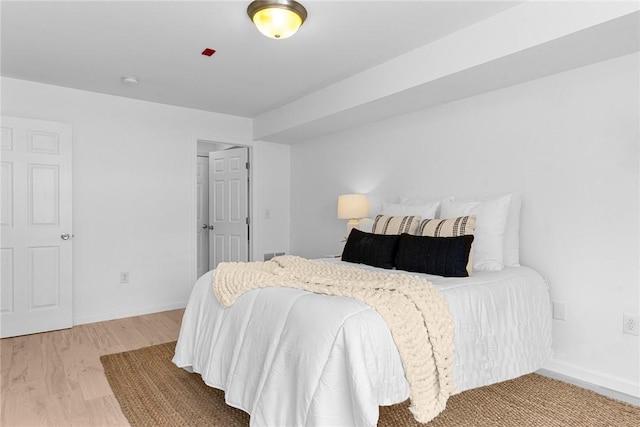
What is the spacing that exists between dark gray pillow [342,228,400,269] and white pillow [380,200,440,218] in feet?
1.24

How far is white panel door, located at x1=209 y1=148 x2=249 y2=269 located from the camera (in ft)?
17.2

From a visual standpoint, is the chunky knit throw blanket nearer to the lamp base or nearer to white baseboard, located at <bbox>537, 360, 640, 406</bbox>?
white baseboard, located at <bbox>537, 360, 640, 406</bbox>

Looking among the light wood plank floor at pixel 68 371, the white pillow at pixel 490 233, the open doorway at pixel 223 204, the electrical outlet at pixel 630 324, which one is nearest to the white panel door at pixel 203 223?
the open doorway at pixel 223 204

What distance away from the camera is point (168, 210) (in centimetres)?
454

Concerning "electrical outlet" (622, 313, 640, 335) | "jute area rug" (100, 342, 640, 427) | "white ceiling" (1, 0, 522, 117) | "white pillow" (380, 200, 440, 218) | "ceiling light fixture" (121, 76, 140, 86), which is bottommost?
"jute area rug" (100, 342, 640, 427)

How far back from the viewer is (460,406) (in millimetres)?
2242

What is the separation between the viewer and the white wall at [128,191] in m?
3.97

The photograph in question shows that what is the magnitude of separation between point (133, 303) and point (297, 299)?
10.2 feet

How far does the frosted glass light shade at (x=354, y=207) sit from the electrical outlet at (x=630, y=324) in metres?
2.21

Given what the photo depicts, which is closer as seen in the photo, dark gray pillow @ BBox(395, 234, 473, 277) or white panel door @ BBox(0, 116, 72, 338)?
dark gray pillow @ BBox(395, 234, 473, 277)

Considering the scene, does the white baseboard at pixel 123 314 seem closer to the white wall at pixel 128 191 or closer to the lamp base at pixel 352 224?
the white wall at pixel 128 191

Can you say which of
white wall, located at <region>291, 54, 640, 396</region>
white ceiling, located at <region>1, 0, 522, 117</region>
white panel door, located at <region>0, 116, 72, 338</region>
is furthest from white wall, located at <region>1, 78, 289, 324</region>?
white wall, located at <region>291, 54, 640, 396</region>

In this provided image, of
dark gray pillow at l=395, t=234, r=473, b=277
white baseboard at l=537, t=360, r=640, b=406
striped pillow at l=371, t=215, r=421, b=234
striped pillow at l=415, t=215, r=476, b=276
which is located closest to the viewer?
white baseboard at l=537, t=360, r=640, b=406

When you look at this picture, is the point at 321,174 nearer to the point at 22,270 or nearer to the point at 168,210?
the point at 168,210
